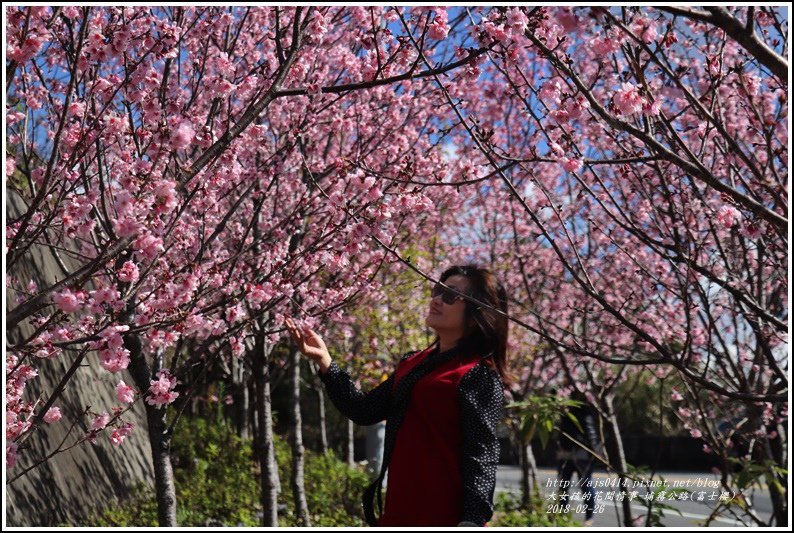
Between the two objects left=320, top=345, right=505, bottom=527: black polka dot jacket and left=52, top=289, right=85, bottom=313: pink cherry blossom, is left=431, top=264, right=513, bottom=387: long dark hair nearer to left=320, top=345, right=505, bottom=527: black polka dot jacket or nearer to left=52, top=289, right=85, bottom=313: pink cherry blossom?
left=320, top=345, right=505, bottom=527: black polka dot jacket

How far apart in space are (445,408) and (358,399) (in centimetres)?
53

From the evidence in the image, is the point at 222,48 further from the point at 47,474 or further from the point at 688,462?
the point at 688,462

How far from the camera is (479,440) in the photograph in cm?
271

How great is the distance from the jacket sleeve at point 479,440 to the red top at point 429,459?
45 millimetres

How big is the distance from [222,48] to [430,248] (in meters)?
7.48

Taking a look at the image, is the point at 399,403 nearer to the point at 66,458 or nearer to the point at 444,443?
the point at 444,443

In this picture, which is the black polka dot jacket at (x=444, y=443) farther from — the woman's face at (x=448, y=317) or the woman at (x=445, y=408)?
the woman's face at (x=448, y=317)

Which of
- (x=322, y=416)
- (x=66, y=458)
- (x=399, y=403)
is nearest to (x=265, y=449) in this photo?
(x=66, y=458)

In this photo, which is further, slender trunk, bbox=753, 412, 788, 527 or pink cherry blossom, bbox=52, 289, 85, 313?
slender trunk, bbox=753, 412, 788, 527

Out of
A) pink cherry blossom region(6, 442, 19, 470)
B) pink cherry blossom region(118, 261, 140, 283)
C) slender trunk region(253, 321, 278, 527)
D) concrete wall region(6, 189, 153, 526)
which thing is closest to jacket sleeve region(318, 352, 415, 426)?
Answer: pink cherry blossom region(118, 261, 140, 283)

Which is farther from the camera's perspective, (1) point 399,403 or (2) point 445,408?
(1) point 399,403

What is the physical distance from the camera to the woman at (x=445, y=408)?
271cm

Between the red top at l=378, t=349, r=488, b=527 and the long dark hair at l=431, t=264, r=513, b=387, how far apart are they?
7.8 inches

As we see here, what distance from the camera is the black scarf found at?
295 cm
